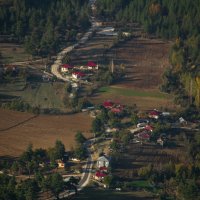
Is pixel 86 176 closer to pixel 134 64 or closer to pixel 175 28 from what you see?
pixel 134 64

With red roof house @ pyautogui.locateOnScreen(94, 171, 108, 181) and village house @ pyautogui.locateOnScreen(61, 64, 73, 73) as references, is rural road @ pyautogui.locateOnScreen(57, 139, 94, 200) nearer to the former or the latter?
red roof house @ pyautogui.locateOnScreen(94, 171, 108, 181)

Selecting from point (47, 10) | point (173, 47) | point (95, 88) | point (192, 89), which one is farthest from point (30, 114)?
point (47, 10)

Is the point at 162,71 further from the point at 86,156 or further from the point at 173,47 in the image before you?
the point at 86,156

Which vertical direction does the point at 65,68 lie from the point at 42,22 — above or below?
below

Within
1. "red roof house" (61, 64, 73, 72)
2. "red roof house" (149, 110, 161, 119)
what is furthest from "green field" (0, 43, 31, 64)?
"red roof house" (149, 110, 161, 119)

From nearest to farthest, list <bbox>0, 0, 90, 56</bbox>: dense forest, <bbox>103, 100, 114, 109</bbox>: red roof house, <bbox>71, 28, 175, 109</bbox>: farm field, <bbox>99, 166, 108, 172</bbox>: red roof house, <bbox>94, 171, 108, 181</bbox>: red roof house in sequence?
<bbox>94, 171, 108, 181</bbox>: red roof house
<bbox>99, 166, 108, 172</bbox>: red roof house
<bbox>103, 100, 114, 109</bbox>: red roof house
<bbox>71, 28, 175, 109</bbox>: farm field
<bbox>0, 0, 90, 56</bbox>: dense forest

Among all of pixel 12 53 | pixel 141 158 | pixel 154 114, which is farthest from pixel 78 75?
pixel 141 158
